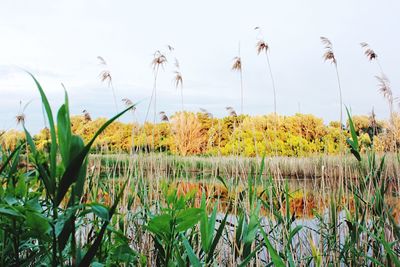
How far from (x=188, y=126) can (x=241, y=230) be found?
11.1m

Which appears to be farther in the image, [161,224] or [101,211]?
[161,224]

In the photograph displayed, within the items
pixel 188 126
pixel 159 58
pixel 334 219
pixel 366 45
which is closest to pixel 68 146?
pixel 334 219

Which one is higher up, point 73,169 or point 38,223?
point 73,169

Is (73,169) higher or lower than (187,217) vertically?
higher

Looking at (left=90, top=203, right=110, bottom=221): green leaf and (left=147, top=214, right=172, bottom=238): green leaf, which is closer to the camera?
(left=90, top=203, right=110, bottom=221): green leaf

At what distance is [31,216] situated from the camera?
72cm

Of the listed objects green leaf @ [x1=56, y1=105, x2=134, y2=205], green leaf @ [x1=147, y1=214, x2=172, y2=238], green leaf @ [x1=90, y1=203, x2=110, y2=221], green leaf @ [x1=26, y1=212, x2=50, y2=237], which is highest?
green leaf @ [x1=56, y1=105, x2=134, y2=205]

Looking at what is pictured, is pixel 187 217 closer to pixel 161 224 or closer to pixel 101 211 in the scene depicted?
pixel 161 224

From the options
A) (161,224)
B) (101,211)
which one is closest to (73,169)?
(101,211)

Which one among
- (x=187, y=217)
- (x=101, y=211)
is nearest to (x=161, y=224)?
(x=187, y=217)

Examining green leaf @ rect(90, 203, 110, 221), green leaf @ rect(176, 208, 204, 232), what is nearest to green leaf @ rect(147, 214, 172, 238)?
green leaf @ rect(176, 208, 204, 232)

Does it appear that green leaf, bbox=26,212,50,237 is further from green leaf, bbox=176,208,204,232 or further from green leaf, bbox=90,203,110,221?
green leaf, bbox=176,208,204,232

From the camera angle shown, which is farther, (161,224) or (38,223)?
(161,224)

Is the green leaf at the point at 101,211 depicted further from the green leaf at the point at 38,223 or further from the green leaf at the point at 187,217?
the green leaf at the point at 187,217
